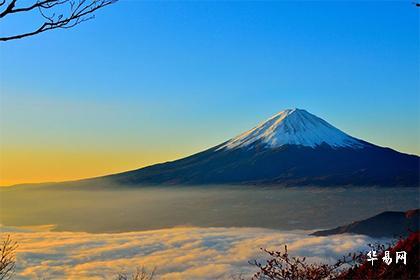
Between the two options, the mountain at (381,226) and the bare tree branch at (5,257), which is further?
the mountain at (381,226)

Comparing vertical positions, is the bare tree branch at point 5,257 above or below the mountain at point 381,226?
above

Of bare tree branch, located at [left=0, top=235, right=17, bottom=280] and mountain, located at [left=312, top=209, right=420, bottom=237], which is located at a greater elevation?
bare tree branch, located at [left=0, top=235, right=17, bottom=280]

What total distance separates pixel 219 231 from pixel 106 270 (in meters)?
74.5

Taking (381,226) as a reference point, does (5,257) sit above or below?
above

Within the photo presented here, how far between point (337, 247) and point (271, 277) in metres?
116

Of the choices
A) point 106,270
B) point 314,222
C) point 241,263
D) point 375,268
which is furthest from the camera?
point 314,222

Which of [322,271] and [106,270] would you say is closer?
[322,271]

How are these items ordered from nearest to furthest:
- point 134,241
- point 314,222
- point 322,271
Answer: point 322,271
point 134,241
point 314,222

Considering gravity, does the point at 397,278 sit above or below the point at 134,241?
above

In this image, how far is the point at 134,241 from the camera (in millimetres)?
151250

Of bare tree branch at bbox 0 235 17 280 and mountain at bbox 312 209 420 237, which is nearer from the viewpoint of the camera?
bare tree branch at bbox 0 235 17 280

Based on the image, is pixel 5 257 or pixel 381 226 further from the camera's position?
pixel 381 226

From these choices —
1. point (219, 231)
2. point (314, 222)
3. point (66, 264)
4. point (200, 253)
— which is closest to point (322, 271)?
point (66, 264)

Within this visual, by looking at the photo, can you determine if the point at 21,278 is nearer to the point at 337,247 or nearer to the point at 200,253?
the point at 200,253
